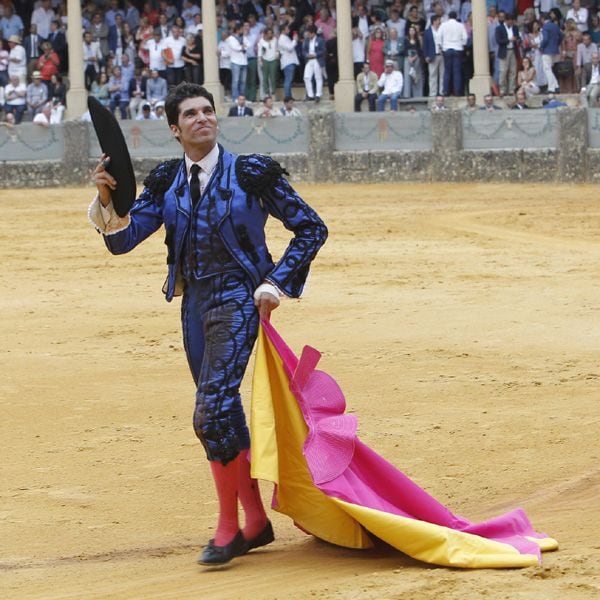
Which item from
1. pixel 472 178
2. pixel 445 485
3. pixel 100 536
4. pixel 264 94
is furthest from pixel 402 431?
pixel 264 94

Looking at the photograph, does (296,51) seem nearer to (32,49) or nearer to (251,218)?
(32,49)

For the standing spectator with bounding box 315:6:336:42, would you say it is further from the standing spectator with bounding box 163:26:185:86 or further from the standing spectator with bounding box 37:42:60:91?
the standing spectator with bounding box 37:42:60:91

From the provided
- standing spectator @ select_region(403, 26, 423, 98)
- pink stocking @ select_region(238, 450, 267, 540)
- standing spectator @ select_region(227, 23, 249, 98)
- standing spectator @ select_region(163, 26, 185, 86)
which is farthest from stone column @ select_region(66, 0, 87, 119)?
pink stocking @ select_region(238, 450, 267, 540)

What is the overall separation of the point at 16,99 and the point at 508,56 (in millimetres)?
9112

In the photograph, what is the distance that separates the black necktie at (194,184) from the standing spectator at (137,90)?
21.6 m

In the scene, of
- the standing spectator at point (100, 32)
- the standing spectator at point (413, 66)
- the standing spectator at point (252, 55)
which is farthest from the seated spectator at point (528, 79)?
the standing spectator at point (100, 32)

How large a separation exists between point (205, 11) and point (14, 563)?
2261 cm

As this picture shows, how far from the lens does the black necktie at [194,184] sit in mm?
5898

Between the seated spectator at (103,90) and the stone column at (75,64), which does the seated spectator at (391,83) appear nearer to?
the seated spectator at (103,90)

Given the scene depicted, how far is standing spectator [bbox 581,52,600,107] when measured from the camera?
23688 millimetres

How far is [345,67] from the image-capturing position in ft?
89.1

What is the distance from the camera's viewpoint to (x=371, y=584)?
5270 millimetres

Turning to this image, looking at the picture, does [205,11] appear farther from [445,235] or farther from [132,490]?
[132,490]

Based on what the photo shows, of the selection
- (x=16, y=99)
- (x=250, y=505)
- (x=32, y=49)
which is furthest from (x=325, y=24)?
(x=250, y=505)
